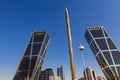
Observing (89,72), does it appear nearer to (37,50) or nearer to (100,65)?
(100,65)

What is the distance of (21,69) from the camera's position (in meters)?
101

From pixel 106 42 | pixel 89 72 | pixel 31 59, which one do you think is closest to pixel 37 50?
pixel 31 59

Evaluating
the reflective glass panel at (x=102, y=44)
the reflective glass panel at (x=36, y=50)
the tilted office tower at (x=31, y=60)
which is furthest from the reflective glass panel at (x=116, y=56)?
the reflective glass panel at (x=36, y=50)

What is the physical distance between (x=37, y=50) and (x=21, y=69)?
16.7m

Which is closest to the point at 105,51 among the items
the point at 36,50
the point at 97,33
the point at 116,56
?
the point at 116,56

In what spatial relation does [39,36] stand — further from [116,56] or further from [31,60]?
[116,56]

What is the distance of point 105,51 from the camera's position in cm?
9438

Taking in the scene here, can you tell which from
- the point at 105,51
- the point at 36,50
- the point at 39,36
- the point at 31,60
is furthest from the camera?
the point at 39,36

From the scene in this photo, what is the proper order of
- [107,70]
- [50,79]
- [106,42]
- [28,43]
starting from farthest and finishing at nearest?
[50,79]
[28,43]
[106,42]
[107,70]

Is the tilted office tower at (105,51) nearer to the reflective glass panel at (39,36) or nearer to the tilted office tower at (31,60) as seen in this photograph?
the reflective glass panel at (39,36)

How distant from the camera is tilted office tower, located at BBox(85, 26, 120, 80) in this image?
90000 millimetres

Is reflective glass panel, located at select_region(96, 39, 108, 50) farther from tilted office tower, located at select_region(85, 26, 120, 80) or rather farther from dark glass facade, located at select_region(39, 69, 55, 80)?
dark glass facade, located at select_region(39, 69, 55, 80)

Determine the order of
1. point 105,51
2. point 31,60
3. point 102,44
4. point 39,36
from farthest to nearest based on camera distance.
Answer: point 39,36, point 31,60, point 102,44, point 105,51

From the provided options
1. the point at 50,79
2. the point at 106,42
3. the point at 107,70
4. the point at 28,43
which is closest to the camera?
the point at 107,70
